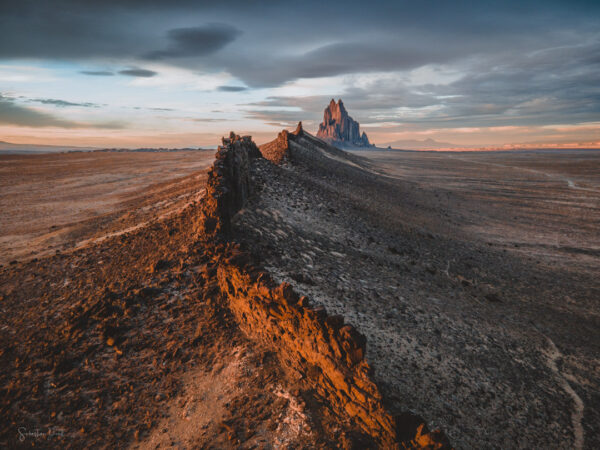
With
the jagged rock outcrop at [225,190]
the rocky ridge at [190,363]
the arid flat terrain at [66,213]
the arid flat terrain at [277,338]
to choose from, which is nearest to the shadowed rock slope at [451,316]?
the arid flat terrain at [277,338]

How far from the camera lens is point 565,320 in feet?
29.5

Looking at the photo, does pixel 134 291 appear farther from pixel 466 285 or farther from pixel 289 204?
pixel 466 285

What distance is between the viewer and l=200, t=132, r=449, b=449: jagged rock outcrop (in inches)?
144

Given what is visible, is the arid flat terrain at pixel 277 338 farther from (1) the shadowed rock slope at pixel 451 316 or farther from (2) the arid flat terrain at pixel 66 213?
(2) the arid flat terrain at pixel 66 213

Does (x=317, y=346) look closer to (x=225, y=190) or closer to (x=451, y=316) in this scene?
(x=451, y=316)

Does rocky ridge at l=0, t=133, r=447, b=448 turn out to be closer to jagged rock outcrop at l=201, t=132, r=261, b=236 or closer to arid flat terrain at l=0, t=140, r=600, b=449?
arid flat terrain at l=0, t=140, r=600, b=449

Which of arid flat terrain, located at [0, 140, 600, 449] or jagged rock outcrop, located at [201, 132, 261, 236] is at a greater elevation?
jagged rock outcrop, located at [201, 132, 261, 236]

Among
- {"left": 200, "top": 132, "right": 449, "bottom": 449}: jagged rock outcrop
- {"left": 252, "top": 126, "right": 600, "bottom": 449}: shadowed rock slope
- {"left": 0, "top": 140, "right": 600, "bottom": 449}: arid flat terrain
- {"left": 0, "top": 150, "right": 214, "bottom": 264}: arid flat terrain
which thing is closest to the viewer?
{"left": 200, "top": 132, "right": 449, "bottom": 449}: jagged rock outcrop

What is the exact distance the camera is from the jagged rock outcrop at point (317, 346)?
3670 millimetres

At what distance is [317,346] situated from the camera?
4.45 m

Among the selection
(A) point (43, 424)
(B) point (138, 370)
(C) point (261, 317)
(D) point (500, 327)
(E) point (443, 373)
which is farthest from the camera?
(D) point (500, 327)

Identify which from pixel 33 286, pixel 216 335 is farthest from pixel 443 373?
pixel 33 286

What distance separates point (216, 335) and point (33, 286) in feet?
22.3

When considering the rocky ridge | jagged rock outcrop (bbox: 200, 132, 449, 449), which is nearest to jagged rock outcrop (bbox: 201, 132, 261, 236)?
the rocky ridge
